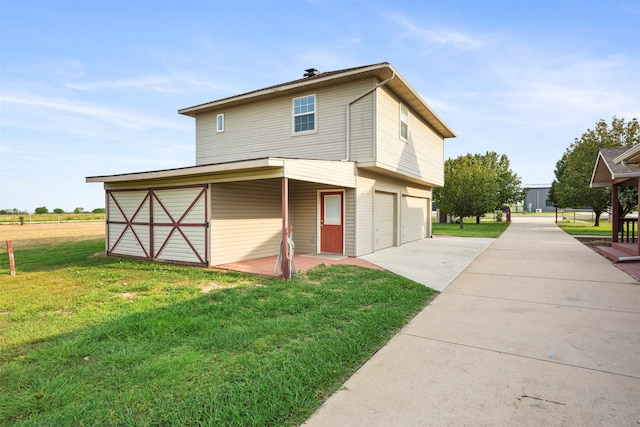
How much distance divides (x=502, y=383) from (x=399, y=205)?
1138 cm

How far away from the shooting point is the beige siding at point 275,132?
10.7 metres

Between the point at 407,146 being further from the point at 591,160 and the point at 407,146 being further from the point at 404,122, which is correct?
the point at 591,160

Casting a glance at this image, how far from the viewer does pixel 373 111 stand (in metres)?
10.1

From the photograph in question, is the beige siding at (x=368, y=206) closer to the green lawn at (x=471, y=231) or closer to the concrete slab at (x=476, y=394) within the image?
the concrete slab at (x=476, y=394)

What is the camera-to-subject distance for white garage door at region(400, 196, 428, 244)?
14898 millimetres

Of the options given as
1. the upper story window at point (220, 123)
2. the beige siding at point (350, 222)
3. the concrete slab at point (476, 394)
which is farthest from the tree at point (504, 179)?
the concrete slab at point (476, 394)

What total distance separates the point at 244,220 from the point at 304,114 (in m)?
4.37

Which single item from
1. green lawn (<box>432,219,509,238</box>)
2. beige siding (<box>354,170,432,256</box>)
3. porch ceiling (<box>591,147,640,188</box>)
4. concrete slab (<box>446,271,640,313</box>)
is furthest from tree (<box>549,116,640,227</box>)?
concrete slab (<box>446,271,640,313</box>)

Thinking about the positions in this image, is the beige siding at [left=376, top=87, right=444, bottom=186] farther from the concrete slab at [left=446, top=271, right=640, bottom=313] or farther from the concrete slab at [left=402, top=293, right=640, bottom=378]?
the concrete slab at [left=402, top=293, right=640, bottom=378]

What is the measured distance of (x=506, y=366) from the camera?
3.31 m

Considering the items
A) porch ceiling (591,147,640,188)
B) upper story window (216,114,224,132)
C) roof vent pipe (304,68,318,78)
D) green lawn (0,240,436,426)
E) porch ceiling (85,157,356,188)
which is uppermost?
roof vent pipe (304,68,318,78)

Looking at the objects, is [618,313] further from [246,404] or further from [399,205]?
[399,205]

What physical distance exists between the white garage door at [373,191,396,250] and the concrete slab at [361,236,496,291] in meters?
0.44

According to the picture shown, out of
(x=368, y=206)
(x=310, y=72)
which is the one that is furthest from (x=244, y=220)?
(x=310, y=72)
